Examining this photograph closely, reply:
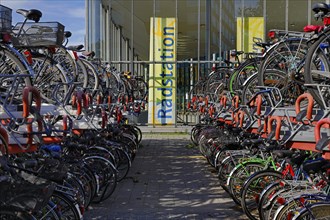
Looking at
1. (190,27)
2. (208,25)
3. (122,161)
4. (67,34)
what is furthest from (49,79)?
(208,25)

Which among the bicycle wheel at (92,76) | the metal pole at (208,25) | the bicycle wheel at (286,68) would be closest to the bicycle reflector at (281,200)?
the bicycle wheel at (286,68)

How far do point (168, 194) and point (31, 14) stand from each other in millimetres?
3317

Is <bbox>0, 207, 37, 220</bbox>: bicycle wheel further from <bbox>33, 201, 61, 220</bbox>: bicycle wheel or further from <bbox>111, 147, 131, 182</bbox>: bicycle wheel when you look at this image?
<bbox>111, 147, 131, 182</bbox>: bicycle wheel

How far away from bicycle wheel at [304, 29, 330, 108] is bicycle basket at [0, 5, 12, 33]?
3.36 m

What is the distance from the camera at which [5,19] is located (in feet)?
16.9

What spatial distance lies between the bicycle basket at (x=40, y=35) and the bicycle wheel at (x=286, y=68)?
9.48 ft

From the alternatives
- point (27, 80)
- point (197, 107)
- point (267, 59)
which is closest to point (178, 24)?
point (197, 107)

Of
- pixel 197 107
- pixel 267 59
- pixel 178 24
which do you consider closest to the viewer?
pixel 267 59

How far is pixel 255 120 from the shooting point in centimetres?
626

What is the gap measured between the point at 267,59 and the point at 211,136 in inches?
123

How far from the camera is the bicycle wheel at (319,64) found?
4.58 m

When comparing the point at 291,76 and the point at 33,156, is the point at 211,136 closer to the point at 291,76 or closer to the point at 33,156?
the point at 291,76

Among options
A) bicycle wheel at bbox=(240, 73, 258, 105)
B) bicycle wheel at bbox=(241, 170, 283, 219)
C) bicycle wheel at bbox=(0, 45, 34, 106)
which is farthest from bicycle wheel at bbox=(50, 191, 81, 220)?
bicycle wheel at bbox=(240, 73, 258, 105)

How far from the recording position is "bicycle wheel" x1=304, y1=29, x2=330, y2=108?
458 centimetres
